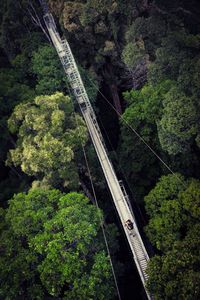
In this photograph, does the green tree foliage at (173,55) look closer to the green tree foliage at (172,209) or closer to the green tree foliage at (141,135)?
the green tree foliage at (141,135)

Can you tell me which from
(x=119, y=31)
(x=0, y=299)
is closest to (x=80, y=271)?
(x=0, y=299)

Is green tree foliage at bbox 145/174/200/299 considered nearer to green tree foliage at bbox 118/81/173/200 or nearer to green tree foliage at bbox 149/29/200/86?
green tree foliage at bbox 118/81/173/200

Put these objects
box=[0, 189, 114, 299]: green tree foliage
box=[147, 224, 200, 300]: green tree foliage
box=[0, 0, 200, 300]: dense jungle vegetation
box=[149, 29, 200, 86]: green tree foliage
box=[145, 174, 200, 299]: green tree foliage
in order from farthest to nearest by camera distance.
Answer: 1. box=[149, 29, 200, 86]: green tree foliage
2. box=[0, 0, 200, 300]: dense jungle vegetation
3. box=[0, 189, 114, 299]: green tree foliage
4. box=[145, 174, 200, 299]: green tree foliage
5. box=[147, 224, 200, 300]: green tree foliage

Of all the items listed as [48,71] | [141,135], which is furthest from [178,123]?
[48,71]

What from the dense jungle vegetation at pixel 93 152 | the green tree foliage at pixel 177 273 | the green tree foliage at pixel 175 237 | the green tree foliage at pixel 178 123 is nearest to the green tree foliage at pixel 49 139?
the dense jungle vegetation at pixel 93 152

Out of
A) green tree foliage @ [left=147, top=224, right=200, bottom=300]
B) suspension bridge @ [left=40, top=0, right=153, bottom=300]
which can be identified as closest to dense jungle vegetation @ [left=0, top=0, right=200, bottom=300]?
green tree foliage @ [left=147, top=224, right=200, bottom=300]

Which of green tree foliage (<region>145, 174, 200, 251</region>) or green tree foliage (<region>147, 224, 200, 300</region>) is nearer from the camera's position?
green tree foliage (<region>147, 224, 200, 300</region>)
